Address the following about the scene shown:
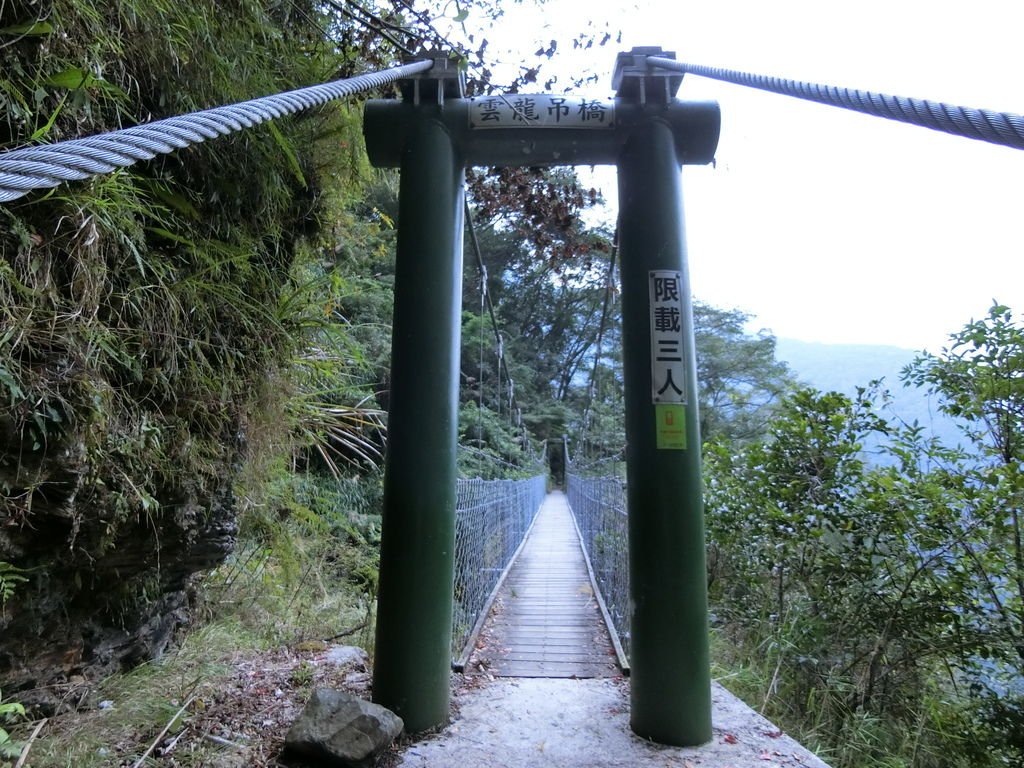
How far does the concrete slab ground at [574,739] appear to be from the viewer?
1.27 m

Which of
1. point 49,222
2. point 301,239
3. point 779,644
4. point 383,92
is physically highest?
point 383,92

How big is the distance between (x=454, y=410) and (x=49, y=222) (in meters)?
0.95

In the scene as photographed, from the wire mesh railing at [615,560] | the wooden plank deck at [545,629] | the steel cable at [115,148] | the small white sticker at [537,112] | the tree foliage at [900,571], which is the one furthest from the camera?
the wire mesh railing at [615,560]

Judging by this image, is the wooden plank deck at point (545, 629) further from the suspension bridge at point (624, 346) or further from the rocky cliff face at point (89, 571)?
the rocky cliff face at point (89, 571)

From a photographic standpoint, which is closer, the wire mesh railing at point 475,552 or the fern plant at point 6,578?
the fern plant at point 6,578

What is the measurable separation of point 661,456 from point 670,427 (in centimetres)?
8

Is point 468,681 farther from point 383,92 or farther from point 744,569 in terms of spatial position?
point 383,92

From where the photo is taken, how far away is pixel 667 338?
5.00 feet

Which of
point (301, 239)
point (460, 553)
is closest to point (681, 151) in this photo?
point (301, 239)

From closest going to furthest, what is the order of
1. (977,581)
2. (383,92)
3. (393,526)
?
(393,526)
(977,581)
(383,92)

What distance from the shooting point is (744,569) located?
3.18m

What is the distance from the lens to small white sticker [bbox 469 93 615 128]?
5.43ft

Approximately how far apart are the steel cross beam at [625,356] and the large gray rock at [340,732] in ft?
0.59

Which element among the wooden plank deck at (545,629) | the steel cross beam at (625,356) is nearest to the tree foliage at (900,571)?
the wooden plank deck at (545,629)
